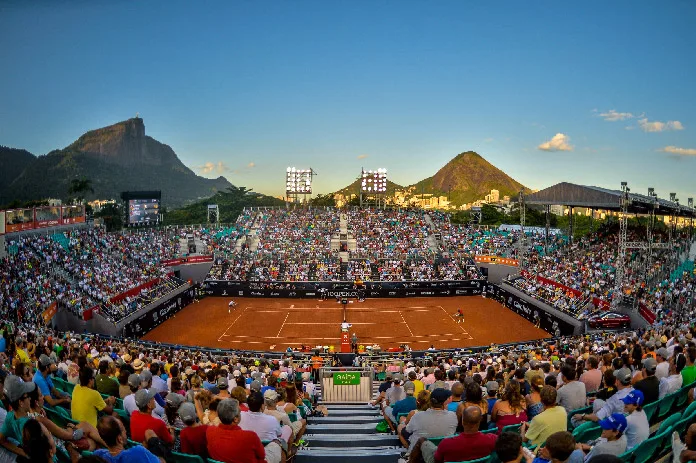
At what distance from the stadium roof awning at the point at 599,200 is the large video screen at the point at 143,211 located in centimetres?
4194

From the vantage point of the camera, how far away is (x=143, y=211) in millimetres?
52344

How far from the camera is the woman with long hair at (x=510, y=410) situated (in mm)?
5934

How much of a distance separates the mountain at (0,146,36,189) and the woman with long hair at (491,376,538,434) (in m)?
124

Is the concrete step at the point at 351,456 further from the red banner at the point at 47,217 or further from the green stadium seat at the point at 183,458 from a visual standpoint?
the red banner at the point at 47,217

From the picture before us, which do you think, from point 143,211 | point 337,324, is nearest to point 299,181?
point 143,211

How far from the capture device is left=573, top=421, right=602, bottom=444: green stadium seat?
575 cm

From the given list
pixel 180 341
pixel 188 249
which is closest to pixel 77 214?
pixel 188 249

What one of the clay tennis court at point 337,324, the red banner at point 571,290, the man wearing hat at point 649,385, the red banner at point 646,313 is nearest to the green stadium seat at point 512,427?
the man wearing hat at point 649,385

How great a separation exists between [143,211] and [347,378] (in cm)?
4459

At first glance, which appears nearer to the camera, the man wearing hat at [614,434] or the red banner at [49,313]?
the man wearing hat at [614,434]

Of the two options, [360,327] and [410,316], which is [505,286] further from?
[360,327]

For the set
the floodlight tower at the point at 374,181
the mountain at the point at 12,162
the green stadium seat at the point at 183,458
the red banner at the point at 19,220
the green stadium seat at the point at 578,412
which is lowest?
the green stadium seat at the point at 578,412

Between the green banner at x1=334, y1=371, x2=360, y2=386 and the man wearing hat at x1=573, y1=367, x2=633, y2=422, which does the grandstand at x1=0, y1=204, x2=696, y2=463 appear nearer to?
the man wearing hat at x1=573, y1=367, x2=633, y2=422

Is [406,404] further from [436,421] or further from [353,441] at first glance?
[436,421]
